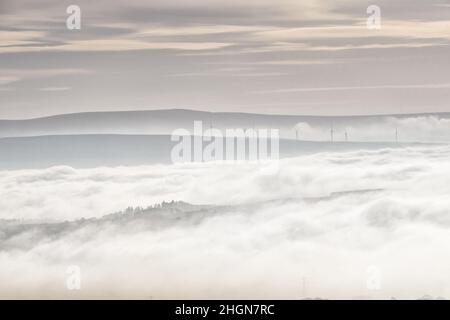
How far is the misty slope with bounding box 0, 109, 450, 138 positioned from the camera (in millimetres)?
5594

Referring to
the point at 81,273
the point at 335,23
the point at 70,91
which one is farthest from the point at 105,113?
the point at 335,23

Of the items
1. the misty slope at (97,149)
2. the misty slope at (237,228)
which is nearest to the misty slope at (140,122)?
the misty slope at (97,149)

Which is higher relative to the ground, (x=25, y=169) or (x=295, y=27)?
(x=295, y=27)

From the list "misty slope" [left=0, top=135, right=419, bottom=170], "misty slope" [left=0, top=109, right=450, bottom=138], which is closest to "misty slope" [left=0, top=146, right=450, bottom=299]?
"misty slope" [left=0, top=135, right=419, bottom=170]

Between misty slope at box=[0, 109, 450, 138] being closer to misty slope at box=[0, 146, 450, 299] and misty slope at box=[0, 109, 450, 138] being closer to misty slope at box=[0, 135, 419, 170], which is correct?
misty slope at box=[0, 135, 419, 170]

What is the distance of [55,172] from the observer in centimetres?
561

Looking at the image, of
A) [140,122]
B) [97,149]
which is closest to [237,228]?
[140,122]

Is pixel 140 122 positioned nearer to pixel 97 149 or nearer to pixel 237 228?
pixel 97 149

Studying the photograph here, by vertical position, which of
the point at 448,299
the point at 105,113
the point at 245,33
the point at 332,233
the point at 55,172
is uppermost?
the point at 245,33

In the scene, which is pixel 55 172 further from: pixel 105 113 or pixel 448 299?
pixel 448 299

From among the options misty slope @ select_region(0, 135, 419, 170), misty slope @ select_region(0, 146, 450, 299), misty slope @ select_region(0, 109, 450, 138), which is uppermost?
misty slope @ select_region(0, 109, 450, 138)

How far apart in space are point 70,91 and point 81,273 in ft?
3.67

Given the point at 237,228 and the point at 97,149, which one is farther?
the point at 97,149

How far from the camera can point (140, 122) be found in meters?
5.63
